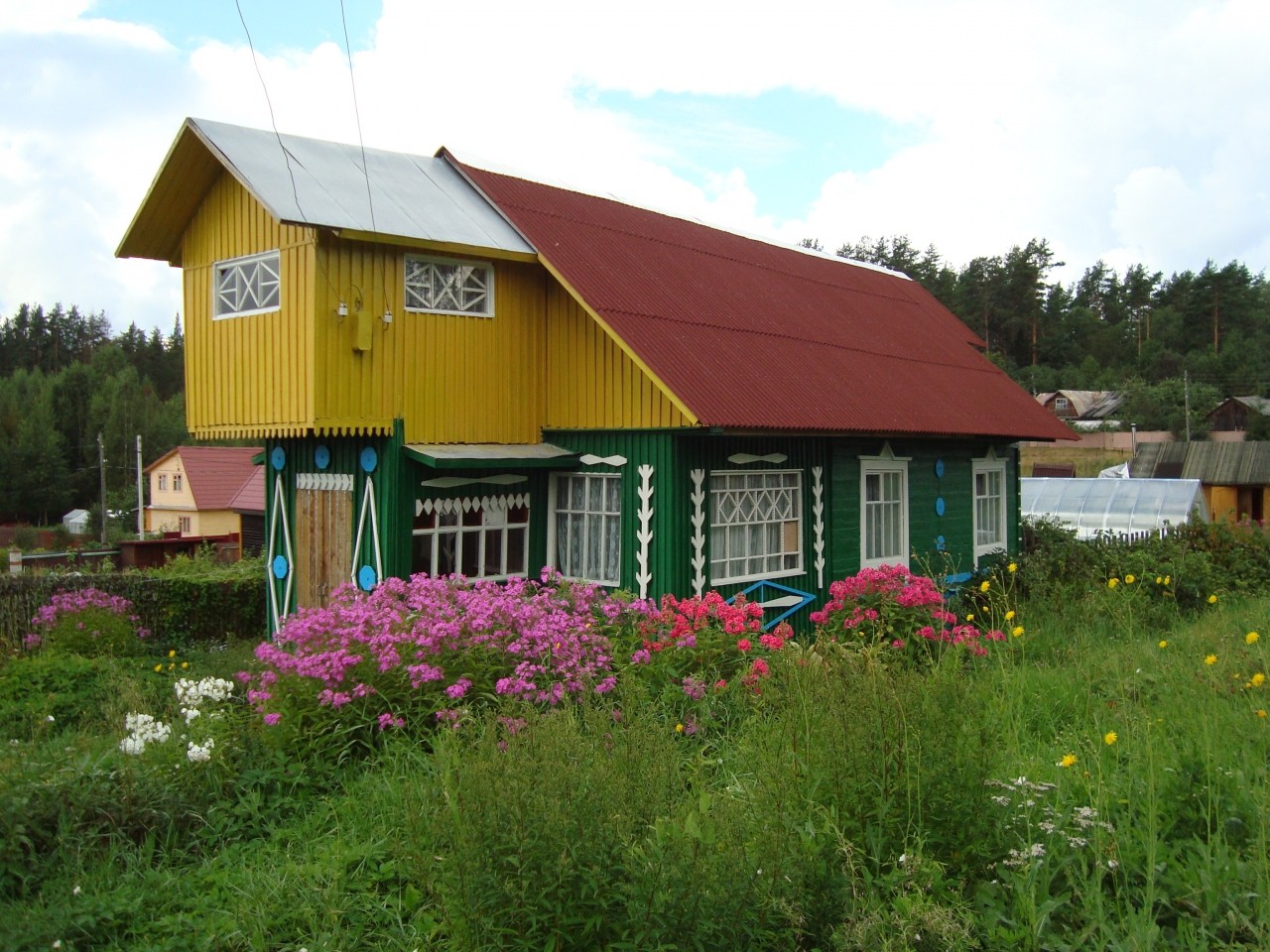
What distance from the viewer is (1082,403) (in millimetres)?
72500

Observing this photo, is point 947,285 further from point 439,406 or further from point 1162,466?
point 439,406

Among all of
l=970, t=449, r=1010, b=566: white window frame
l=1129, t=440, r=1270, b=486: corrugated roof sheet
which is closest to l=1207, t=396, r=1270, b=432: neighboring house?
l=1129, t=440, r=1270, b=486: corrugated roof sheet

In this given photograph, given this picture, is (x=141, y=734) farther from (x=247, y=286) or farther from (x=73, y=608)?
(x=73, y=608)

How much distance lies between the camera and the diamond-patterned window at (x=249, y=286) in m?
11.3

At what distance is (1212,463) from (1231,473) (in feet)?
3.27

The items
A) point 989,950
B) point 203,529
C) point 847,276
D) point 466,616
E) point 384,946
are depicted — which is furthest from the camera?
point 203,529

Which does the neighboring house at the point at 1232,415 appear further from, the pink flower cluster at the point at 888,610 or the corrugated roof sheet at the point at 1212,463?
the pink flower cluster at the point at 888,610

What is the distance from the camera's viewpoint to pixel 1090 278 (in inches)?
3233

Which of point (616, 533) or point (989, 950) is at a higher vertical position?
point (616, 533)

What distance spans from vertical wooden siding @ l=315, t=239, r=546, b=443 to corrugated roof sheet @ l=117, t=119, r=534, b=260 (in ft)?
1.32

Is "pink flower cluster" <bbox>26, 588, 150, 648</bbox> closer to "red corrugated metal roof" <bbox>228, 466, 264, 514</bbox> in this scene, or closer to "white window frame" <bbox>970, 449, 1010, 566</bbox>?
"white window frame" <bbox>970, 449, 1010, 566</bbox>

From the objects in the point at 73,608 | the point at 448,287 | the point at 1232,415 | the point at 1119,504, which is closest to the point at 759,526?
the point at 448,287

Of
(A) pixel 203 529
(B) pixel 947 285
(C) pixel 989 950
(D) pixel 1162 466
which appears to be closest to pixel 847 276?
(C) pixel 989 950

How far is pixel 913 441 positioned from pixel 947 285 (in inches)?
2195
